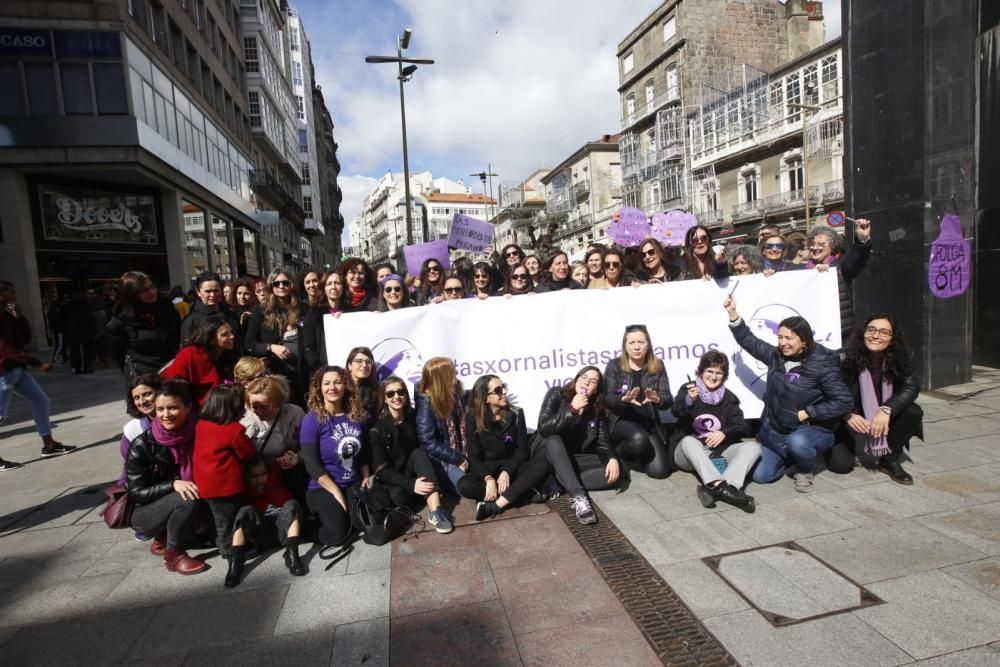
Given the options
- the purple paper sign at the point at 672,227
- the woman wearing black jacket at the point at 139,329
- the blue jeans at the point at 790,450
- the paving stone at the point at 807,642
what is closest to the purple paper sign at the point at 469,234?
the purple paper sign at the point at 672,227

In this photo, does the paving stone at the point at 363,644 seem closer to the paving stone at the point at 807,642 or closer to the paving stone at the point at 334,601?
the paving stone at the point at 334,601

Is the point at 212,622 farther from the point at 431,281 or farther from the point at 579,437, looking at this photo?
the point at 431,281

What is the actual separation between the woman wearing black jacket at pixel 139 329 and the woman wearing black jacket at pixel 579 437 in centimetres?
347

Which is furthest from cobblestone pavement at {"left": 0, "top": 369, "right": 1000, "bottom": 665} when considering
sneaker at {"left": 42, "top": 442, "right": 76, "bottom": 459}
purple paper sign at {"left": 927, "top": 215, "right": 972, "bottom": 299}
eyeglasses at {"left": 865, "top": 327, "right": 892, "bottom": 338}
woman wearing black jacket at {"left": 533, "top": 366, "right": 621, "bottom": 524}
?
purple paper sign at {"left": 927, "top": 215, "right": 972, "bottom": 299}

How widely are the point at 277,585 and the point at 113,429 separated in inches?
217

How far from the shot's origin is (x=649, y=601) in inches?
111

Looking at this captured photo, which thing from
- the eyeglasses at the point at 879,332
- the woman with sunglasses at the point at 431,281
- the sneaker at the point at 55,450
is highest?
the woman with sunglasses at the point at 431,281

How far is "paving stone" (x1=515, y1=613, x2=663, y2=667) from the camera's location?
95.0 inches

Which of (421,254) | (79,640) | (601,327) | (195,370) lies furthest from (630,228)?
(79,640)

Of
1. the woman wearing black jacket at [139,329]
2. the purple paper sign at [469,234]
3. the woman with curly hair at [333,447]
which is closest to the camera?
the woman with curly hair at [333,447]

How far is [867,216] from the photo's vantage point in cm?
689

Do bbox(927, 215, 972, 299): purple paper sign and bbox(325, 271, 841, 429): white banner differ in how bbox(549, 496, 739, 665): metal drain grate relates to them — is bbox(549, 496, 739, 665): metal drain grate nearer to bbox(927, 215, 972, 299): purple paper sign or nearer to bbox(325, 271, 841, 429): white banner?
bbox(325, 271, 841, 429): white banner

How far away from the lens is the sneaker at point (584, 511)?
373cm

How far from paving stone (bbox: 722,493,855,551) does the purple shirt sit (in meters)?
2.62
